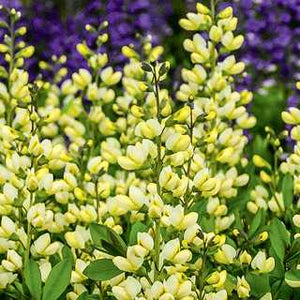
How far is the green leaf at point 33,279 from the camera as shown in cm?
210

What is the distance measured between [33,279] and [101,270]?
19 centimetres

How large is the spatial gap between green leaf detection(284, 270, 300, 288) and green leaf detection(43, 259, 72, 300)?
497 mm

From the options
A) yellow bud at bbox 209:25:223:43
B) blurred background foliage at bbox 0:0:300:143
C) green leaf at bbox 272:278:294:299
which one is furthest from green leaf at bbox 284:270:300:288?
blurred background foliage at bbox 0:0:300:143

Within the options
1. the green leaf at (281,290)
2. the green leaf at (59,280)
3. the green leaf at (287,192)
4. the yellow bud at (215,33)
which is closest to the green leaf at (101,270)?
the green leaf at (59,280)

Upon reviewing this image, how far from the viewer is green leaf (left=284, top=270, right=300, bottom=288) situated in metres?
2.04

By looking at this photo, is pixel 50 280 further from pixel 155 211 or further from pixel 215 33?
pixel 215 33

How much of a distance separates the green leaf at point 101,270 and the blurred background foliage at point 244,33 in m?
3.04

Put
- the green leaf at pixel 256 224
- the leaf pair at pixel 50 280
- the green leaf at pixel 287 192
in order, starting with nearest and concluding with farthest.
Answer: the leaf pair at pixel 50 280 < the green leaf at pixel 256 224 < the green leaf at pixel 287 192

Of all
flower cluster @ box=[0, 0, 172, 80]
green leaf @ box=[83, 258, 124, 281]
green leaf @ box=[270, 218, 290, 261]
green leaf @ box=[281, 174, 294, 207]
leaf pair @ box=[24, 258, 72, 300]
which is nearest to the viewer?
green leaf @ box=[83, 258, 124, 281]

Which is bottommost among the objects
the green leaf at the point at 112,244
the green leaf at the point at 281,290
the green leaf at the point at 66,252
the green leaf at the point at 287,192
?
the green leaf at the point at 287,192

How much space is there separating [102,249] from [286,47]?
3848 millimetres

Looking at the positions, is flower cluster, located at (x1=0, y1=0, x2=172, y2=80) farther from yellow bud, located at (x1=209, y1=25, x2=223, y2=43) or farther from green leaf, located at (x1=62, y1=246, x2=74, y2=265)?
green leaf, located at (x1=62, y1=246, x2=74, y2=265)

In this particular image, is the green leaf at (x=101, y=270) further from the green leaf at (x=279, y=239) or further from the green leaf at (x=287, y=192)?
the green leaf at (x=287, y=192)

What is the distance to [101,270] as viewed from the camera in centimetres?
201
